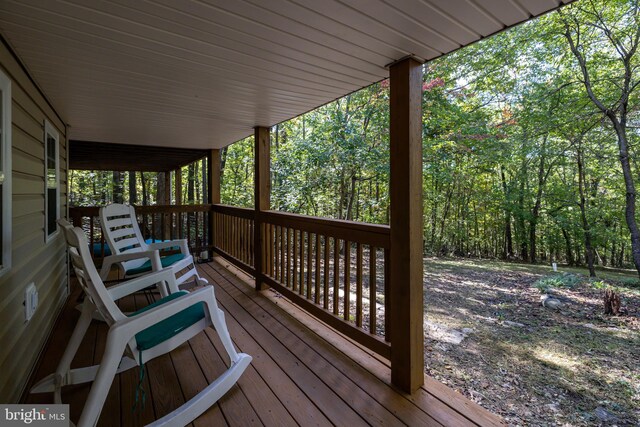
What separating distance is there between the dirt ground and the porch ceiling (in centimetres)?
268

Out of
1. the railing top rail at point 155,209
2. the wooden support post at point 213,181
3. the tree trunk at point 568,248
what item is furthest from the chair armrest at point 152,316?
the tree trunk at point 568,248

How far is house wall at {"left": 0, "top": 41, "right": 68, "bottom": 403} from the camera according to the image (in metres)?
1.65

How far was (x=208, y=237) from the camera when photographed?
5.59 meters

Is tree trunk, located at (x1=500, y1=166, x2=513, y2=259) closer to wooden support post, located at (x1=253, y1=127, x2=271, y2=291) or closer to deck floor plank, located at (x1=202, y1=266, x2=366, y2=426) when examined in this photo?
wooden support post, located at (x1=253, y1=127, x2=271, y2=291)

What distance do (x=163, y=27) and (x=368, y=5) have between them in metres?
1.02

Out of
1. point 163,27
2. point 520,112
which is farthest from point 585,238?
point 163,27

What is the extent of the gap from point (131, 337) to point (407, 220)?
1.56 meters

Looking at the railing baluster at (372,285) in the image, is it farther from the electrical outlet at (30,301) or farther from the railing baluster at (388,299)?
the electrical outlet at (30,301)

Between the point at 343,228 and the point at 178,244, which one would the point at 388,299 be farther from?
the point at 178,244

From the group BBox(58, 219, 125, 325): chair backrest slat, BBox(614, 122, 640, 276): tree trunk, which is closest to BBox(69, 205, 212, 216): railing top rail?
BBox(58, 219, 125, 325): chair backrest slat

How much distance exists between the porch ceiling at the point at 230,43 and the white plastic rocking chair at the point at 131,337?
3.38 feet

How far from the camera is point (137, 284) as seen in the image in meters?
2.04

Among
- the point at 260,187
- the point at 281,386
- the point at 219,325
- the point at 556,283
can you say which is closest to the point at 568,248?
the point at 556,283

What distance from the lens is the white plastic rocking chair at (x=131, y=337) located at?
1.34 m
